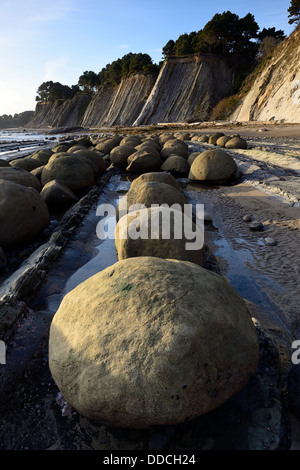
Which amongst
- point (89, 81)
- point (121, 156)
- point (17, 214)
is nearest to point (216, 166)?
point (121, 156)

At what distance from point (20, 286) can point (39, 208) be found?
2.32m

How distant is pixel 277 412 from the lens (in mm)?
1925

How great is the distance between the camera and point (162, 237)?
3445mm

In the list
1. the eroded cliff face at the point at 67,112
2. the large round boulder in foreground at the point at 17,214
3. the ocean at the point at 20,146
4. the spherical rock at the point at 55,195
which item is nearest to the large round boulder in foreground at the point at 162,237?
the large round boulder in foreground at the point at 17,214

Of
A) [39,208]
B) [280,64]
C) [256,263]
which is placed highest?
[280,64]

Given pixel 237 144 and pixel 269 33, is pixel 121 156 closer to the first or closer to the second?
pixel 237 144

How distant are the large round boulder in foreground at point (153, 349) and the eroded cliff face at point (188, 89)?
121 ft

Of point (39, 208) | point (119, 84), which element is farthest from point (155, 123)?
point (39, 208)

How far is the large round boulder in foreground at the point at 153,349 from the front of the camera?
5.47ft

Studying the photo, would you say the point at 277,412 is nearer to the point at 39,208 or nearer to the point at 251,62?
the point at 39,208

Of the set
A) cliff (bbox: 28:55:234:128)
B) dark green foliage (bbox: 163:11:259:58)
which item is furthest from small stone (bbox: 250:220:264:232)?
A: dark green foliage (bbox: 163:11:259:58)

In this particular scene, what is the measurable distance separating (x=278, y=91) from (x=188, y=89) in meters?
16.0

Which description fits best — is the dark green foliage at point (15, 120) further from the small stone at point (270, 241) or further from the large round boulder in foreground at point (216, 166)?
the small stone at point (270, 241)
